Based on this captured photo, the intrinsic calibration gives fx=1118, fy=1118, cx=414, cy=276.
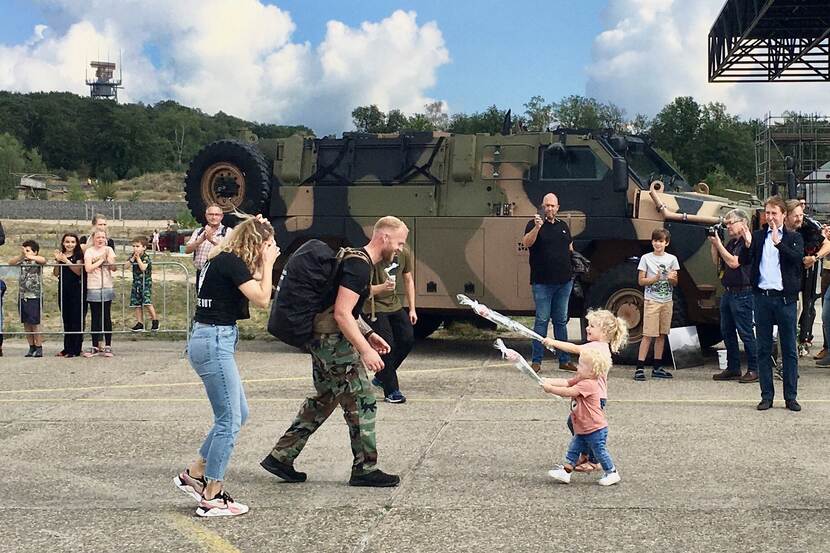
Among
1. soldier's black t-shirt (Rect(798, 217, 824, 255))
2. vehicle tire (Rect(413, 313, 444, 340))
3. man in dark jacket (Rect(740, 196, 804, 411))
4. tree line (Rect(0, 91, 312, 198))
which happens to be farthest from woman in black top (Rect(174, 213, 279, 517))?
tree line (Rect(0, 91, 312, 198))

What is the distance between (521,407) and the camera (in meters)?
8.91

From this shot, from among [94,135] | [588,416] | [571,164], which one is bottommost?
[588,416]

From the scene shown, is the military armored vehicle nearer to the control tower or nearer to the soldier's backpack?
the soldier's backpack

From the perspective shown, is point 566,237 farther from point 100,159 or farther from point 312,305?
point 100,159

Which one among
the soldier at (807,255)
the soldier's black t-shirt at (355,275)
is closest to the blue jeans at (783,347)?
the soldier at (807,255)

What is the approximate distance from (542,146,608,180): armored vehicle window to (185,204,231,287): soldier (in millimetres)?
3466

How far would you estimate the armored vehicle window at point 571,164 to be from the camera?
1173cm

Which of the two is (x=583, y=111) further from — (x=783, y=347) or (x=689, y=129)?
(x=783, y=347)

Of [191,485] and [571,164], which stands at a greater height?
[571,164]

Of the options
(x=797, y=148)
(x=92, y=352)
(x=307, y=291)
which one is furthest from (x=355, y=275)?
(x=797, y=148)

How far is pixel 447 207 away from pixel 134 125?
98632 mm

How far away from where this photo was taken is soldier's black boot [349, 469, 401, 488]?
6254mm

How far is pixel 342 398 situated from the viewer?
622cm

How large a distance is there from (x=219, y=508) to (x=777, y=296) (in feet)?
15.7
